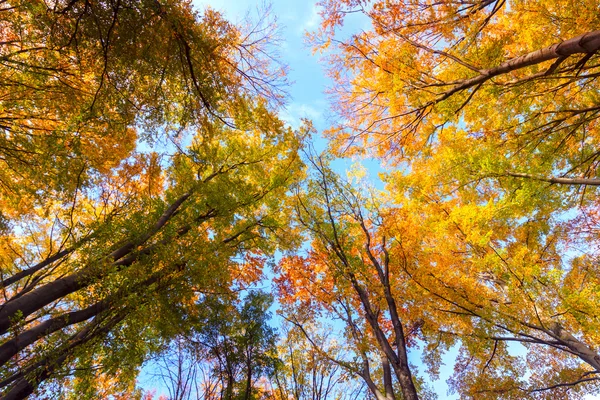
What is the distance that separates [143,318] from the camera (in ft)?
13.2

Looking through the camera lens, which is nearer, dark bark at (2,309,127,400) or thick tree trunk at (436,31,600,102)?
thick tree trunk at (436,31,600,102)

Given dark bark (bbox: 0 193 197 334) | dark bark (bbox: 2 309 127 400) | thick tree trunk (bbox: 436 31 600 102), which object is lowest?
dark bark (bbox: 2 309 127 400)

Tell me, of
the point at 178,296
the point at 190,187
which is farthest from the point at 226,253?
the point at 190,187

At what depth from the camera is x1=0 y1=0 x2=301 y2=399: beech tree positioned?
320 centimetres

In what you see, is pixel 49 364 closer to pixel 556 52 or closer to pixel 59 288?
pixel 59 288

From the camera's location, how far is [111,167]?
261 inches

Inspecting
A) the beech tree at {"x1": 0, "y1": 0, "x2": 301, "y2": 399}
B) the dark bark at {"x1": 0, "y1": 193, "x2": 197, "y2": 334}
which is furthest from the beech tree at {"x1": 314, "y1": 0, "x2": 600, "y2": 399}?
the dark bark at {"x1": 0, "y1": 193, "x2": 197, "y2": 334}

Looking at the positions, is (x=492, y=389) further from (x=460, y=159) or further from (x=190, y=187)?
(x=190, y=187)

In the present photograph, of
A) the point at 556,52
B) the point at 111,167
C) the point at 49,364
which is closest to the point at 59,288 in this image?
the point at 49,364

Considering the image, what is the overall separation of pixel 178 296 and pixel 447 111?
5571mm

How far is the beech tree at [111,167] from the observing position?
126 inches

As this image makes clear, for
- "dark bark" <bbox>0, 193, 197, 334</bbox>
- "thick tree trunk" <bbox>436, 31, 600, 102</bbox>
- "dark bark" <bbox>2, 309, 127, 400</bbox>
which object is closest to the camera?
"thick tree trunk" <bbox>436, 31, 600, 102</bbox>

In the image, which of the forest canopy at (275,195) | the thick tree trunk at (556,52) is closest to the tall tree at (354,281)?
the forest canopy at (275,195)

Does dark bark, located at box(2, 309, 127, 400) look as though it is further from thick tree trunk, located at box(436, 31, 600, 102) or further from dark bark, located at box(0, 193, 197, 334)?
thick tree trunk, located at box(436, 31, 600, 102)
